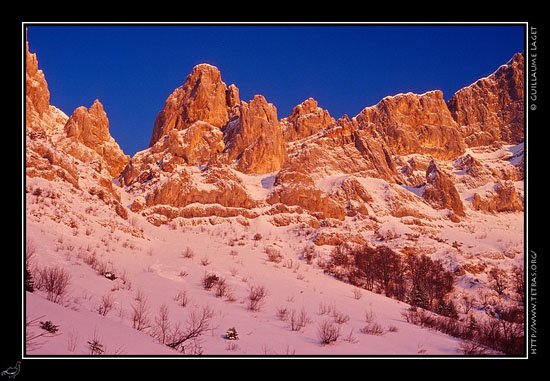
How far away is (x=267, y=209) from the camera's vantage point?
5428cm

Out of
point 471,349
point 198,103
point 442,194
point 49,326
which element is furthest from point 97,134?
point 471,349

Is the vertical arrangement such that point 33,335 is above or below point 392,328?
above

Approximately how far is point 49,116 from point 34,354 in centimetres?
8192

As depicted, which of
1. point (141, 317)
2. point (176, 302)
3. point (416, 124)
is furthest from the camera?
point (416, 124)

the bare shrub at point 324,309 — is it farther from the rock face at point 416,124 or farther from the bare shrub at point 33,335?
the rock face at point 416,124

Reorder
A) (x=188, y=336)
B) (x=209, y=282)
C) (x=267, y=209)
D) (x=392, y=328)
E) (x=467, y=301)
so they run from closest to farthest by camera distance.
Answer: (x=188, y=336)
(x=392, y=328)
(x=209, y=282)
(x=467, y=301)
(x=267, y=209)

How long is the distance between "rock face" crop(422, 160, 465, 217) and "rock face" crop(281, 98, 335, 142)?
27.0 meters

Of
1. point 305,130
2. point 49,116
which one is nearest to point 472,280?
point 305,130

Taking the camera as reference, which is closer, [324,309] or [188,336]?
[188,336]

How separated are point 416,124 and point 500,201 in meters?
41.5

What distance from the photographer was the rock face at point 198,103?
3228 inches

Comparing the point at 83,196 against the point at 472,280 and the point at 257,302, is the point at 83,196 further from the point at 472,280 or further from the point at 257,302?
the point at 472,280

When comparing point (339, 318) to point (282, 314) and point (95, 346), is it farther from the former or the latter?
point (95, 346)

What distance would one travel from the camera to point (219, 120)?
3206 inches
